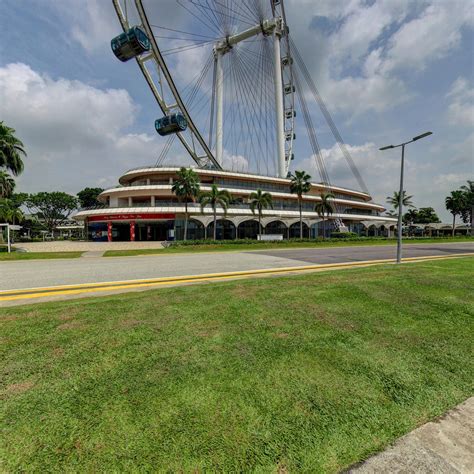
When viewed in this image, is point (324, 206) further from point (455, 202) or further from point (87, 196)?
point (87, 196)

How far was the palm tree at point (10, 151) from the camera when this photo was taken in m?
28.8

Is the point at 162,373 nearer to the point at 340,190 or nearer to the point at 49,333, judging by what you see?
the point at 49,333

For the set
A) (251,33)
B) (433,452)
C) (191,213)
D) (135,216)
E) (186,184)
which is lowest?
(433,452)

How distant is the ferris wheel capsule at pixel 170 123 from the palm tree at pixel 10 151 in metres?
25.8

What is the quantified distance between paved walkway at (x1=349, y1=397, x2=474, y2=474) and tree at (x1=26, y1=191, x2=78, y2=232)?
86775 millimetres

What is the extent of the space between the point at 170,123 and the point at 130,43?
14261 millimetres

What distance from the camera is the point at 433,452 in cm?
237

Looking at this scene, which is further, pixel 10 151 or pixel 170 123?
pixel 170 123

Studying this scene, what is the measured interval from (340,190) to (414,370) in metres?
70.6

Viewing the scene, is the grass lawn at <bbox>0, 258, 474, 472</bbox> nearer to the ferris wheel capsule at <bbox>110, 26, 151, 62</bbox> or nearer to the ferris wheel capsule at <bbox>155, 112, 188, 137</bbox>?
the ferris wheel capsule at <bbox>110, 26, 151, 62</bbox>

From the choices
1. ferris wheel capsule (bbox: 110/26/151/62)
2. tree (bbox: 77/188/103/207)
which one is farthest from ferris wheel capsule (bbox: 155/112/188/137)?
tree (bbox: 77/188/103/207)

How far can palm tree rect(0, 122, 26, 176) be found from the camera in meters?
28.8

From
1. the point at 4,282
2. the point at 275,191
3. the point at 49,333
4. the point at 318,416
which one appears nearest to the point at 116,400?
the point at 318,416

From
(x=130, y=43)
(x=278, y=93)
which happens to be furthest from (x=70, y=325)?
(x=278, y=93)
